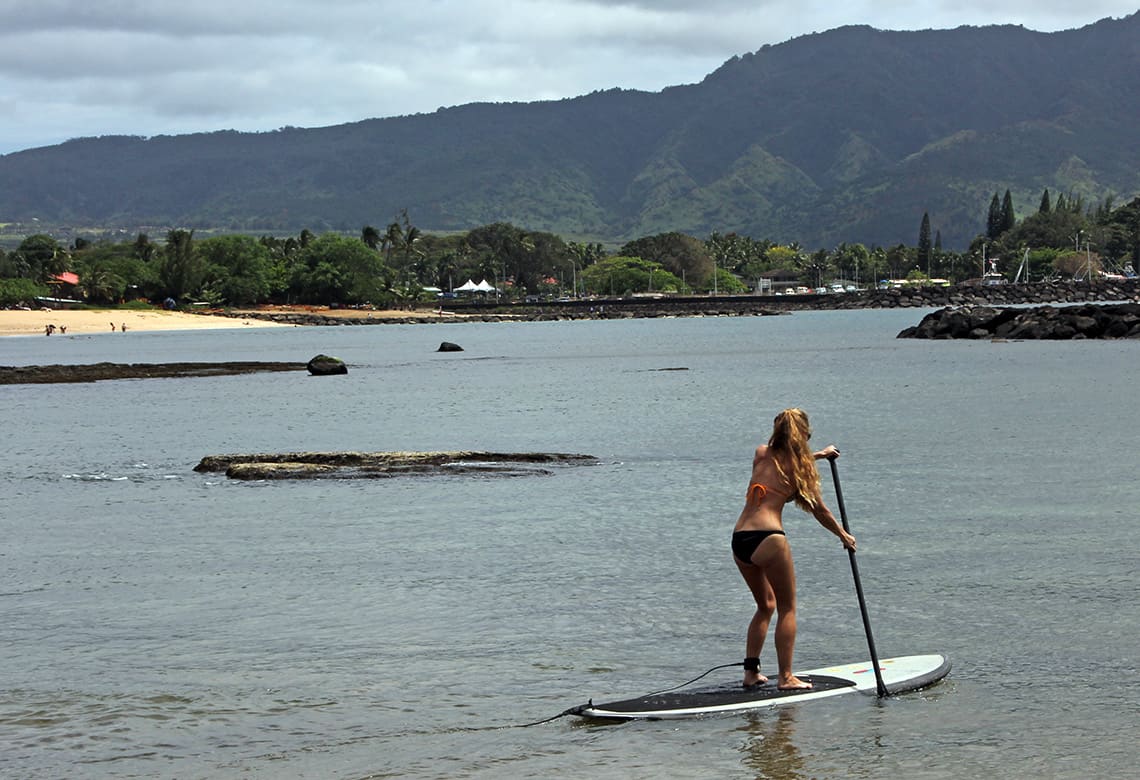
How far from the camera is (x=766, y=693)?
12.3 meters

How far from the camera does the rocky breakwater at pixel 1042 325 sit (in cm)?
10888

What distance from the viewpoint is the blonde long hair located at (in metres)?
11.3

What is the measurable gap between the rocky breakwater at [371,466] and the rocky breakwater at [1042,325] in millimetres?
86123

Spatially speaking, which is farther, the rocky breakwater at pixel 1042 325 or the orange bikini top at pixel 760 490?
the rocky breakwater at pixel 1042 325

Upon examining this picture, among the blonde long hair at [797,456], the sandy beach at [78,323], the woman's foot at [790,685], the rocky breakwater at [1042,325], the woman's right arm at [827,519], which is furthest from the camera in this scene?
the sandy beach at [78,323]

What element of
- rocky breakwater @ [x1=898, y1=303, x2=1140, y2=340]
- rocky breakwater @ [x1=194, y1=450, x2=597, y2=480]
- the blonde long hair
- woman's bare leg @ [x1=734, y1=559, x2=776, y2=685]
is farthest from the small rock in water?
the blonde long hair

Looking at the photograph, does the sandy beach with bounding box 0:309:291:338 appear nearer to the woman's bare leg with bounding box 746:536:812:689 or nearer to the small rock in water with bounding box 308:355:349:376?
the small rock in water with bounding box 308:355:349:376

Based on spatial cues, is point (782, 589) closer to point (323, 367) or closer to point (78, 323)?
point (323, 367)

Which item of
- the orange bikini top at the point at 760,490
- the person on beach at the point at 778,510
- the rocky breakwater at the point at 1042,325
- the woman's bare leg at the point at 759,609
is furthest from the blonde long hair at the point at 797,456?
the rocky breakwater at the point at 1042,325

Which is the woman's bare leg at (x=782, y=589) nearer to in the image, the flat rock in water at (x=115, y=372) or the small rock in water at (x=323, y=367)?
the flat rock in water at (x=115, y=372)

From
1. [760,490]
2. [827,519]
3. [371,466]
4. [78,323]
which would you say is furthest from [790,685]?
[78,323]

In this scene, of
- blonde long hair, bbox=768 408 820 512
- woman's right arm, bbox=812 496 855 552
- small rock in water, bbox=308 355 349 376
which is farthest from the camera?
small rock in water, bbox=308 355 349 376

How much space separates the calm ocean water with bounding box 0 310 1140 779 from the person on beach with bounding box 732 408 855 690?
113cm

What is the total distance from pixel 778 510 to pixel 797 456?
51 centimetres
